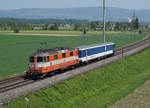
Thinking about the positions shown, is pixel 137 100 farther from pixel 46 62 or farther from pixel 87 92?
pixel 46 62

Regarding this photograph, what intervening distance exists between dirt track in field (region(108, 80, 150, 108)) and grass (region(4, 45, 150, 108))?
2.98ft

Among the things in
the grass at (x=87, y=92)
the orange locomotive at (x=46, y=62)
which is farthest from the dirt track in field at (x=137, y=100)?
the orange locomotive at (x=46, y=62)

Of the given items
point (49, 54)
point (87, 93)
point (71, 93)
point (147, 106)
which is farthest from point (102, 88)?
point (147, 106)

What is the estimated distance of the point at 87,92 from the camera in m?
31.6

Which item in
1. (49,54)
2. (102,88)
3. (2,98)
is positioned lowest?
(102,88)

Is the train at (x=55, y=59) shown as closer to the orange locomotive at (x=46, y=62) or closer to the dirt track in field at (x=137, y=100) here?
the orange locomotive at (x=46, y=62)

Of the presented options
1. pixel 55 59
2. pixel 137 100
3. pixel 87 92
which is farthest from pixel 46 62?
pixel 137 100

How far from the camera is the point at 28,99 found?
942 inches

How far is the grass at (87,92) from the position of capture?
25297 mm

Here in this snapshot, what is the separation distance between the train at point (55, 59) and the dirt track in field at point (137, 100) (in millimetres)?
10868

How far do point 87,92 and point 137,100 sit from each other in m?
7.09

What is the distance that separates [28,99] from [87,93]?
945cm

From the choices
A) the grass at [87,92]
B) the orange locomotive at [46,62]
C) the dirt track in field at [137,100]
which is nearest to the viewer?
the dirt track in field at [137,100]

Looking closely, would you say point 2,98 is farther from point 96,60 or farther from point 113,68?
point 96,60
